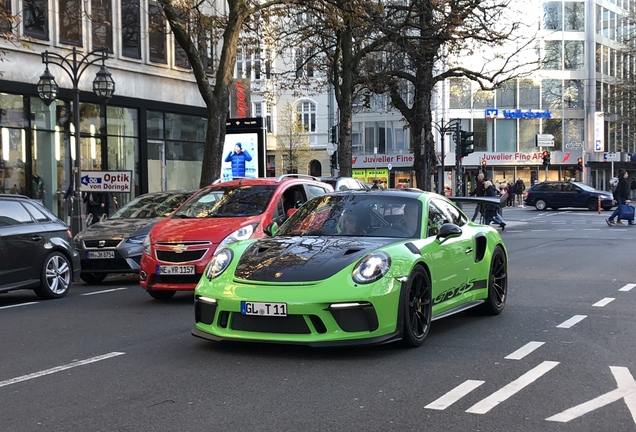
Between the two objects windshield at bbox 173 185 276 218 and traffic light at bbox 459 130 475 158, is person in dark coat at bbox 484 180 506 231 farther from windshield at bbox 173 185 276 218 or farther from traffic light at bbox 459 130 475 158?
windshield at bbox 173 185 276 218

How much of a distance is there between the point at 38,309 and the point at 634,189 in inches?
2380

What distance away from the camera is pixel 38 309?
1091cm

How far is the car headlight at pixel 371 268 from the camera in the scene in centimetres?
686

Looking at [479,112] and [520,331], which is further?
[479,112]

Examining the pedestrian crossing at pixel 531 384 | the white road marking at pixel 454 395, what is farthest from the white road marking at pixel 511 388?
the white road marking at pixel 454 395

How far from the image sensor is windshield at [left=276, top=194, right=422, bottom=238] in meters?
→ 8.03

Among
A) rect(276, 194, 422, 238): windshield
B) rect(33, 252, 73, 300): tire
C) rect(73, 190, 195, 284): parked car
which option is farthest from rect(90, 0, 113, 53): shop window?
rect(276, 194, 422, 238): windshield

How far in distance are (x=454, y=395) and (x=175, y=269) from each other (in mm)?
5727

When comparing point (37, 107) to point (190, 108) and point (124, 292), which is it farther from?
point (124, 292)

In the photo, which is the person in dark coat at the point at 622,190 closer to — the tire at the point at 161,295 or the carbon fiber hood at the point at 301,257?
the tire at the point at 161,295

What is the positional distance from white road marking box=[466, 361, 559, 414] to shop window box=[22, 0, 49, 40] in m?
21.4

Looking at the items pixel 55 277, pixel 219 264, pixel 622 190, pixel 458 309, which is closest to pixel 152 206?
pixel 55 277

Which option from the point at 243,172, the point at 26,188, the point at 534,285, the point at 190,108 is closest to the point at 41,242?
the point at 534,285

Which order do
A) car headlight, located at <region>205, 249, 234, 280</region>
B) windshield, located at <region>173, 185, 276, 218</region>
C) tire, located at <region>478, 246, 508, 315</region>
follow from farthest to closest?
windshield, located at <region>173, 185, 276, 218</region> → tire, located at <region>478, 246, 508, 315</region> → car headlight, located at <region>205, 249, 234, 280</region>
